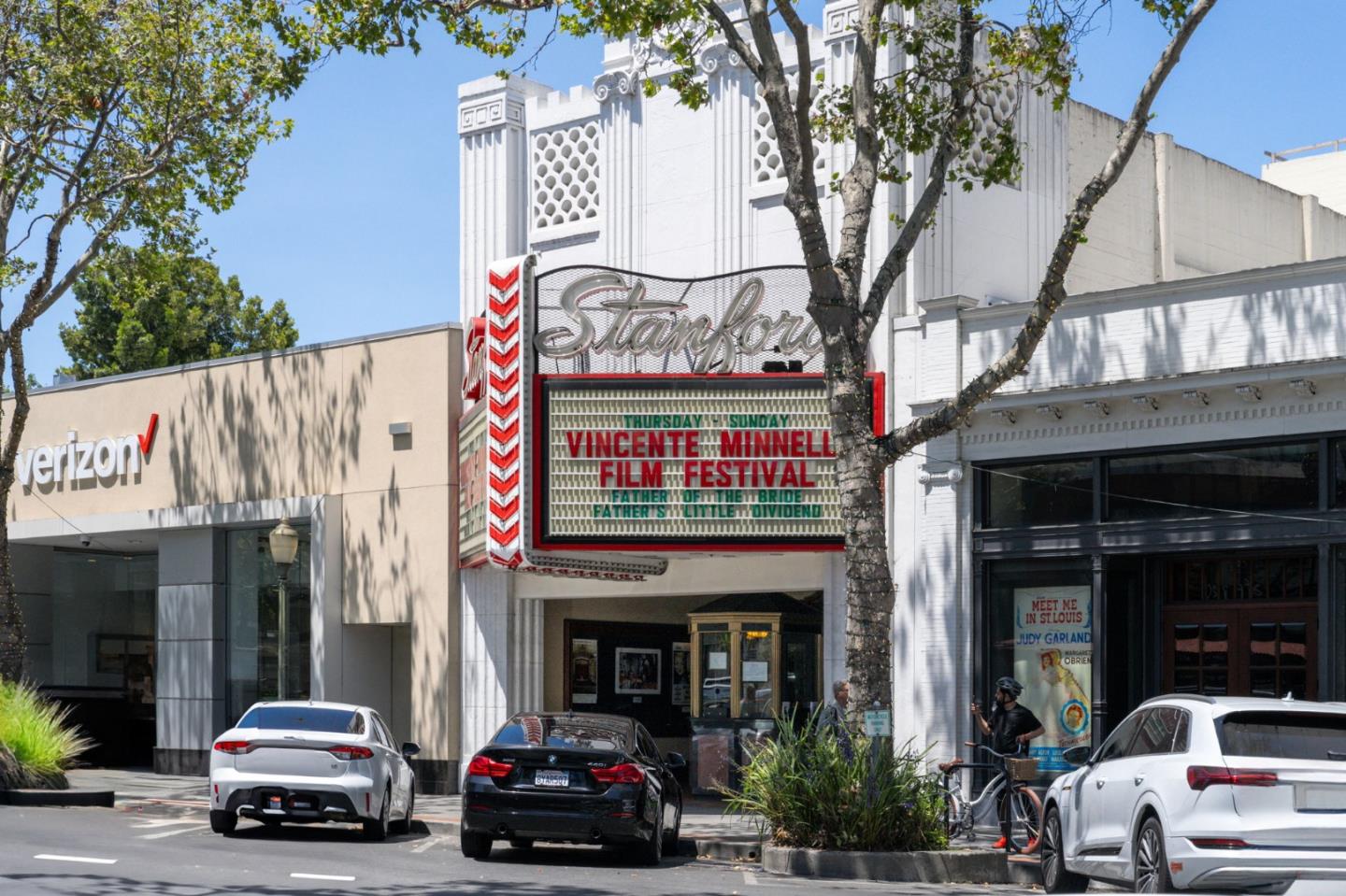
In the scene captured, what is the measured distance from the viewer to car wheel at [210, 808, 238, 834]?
1861 cm

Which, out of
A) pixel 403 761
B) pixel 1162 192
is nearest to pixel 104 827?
pixel 403 761

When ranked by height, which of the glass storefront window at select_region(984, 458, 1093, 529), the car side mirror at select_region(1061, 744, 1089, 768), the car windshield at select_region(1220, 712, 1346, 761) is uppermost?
the glass storefront window at select_region(984, 458, 1093, 529)

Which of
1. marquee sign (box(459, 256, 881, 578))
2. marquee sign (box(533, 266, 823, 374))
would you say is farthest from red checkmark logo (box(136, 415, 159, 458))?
marquee sign (box(533, 266, 823, 374))

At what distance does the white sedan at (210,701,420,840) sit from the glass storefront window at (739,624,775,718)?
6.65 meters

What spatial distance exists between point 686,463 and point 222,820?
661 cm

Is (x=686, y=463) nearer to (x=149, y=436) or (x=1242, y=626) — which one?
(x=1242, y=626)

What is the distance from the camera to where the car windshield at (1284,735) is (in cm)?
1172

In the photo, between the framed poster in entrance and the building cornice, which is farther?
the framed poster in entrance

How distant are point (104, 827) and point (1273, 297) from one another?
13.1m

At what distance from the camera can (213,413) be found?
29.5 m

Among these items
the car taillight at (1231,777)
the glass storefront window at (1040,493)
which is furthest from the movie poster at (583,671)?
the car taillight at (1231,777)

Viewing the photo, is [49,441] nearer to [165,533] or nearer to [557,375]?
[165,533]

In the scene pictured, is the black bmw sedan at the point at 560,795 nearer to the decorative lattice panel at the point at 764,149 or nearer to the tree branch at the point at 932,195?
the tree branch at the point at 932,195

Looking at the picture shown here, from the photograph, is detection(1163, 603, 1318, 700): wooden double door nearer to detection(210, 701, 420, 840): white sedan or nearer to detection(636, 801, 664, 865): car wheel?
detection(636, 801, 664, 865): car wheel
